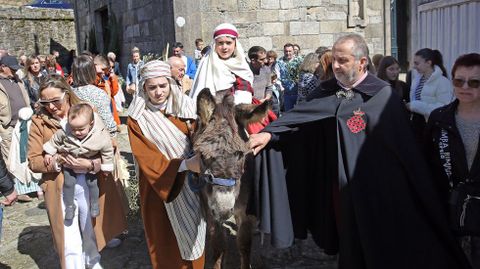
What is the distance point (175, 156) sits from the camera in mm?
3230

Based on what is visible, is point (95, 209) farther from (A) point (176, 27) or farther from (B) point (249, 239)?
(A) point (176, 27)

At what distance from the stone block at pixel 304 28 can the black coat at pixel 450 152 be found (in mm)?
8429

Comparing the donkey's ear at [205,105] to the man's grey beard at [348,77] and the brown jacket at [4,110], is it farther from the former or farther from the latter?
the brown jacket at [4,110]

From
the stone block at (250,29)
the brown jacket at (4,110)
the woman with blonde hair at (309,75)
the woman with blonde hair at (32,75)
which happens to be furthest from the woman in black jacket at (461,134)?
the stone block at (250,29)

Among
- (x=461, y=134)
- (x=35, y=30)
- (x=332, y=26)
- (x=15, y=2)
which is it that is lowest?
(x=461, y=134)

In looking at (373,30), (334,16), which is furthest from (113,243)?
(373,30)

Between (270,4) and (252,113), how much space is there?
8222mm

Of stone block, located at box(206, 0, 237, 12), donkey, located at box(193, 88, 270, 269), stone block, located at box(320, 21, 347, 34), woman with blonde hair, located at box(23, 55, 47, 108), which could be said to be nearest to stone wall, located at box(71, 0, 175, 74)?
stone block, located at box(206, 0, 237, 12)

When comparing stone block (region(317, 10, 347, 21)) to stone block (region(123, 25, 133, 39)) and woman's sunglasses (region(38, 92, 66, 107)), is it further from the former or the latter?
woman's sunglasses (region(38, 92, 66, 107))

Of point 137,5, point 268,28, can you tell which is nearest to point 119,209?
point 268,28

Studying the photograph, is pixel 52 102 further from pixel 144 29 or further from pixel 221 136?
pixel 144 29

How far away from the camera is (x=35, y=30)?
23.2m

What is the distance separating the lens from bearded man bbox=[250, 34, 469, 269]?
2756mm

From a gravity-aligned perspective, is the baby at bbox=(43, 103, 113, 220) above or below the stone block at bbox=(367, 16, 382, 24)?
below
